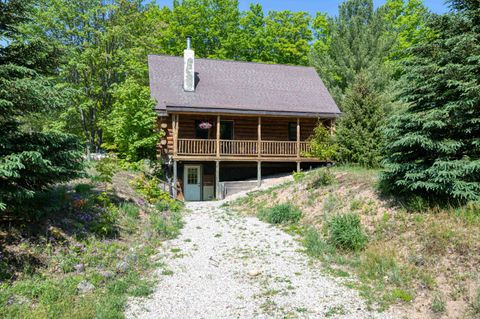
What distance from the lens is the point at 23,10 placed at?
7.65 m

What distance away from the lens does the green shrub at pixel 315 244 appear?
8.98m

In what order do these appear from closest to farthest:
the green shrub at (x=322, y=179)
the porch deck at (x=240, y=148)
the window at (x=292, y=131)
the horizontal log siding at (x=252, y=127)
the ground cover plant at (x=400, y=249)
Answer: the ground cover plant at (x=400, y=249)
the green shrub at (x=322, y=179)
the porch deck at (x=240, y=148)
the horizontal log siding at (x=252, y=127)
the window at (x=292, y=131)

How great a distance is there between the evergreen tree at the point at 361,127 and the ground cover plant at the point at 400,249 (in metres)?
3.31

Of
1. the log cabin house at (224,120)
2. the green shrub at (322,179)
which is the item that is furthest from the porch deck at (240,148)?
the green shrub at (322,179)

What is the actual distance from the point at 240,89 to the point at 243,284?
55.6 feet

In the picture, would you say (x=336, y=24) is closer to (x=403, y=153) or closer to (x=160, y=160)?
(x=160, y=160)

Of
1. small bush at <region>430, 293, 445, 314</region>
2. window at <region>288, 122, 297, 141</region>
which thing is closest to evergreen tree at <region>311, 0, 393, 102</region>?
window at <region>288, 122, 297, 141</region>

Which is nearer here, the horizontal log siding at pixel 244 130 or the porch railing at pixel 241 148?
the porch railing at pixel 241 148

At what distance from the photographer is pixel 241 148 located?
2081cm

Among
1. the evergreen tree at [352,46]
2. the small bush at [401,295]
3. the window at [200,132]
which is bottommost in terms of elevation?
the small bush at [401,295]

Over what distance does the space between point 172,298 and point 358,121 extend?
470 inches

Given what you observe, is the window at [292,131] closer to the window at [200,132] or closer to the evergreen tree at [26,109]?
the window at [200,132]

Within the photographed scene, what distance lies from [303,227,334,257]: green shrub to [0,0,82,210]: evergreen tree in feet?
20.0

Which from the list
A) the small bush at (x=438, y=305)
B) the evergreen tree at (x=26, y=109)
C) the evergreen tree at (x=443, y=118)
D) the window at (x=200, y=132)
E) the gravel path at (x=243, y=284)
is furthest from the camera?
the window at (x=200, y=132)
